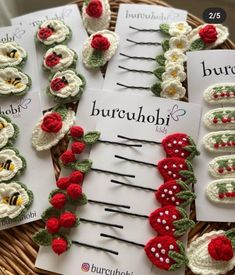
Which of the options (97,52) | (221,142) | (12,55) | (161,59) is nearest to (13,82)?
(12,55)

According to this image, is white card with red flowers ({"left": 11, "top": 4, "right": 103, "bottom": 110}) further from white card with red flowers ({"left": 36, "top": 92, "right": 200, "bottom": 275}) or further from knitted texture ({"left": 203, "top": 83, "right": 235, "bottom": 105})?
knitted texture ({"left": 203, "top": 83, "right": 235, "bottom": 105})

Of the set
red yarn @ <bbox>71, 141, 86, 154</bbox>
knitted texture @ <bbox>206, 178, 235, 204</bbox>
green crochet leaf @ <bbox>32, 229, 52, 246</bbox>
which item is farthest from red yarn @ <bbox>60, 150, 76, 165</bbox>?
knitted texture @ <bbox>206, 178, 235, 204</bbox>

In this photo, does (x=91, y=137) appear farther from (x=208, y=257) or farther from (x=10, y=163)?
(x=208, y=257)

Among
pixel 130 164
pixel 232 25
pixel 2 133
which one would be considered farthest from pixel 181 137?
pixel 232 25

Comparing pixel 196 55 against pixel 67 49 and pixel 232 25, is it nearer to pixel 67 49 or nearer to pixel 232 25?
pixel 67 49

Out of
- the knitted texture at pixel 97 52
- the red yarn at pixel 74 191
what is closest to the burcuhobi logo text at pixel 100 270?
the red yarn at pixel 74 191

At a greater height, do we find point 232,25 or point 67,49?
point 232,25
